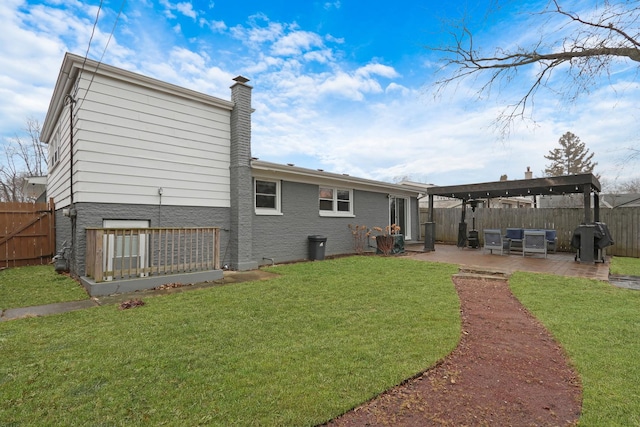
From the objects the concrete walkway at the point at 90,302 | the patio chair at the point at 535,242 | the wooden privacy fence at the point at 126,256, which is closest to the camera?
the concrete walkway at the point at 90,302

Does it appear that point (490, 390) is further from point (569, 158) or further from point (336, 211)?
point (569, 158)

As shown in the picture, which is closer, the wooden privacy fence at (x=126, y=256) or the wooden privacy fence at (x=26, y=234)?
the wooden privacy fence at (x=126, y=256)

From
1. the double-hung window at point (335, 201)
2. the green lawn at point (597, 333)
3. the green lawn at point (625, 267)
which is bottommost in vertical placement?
the green lawn at point (597, 333)

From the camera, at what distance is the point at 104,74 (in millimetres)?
6672

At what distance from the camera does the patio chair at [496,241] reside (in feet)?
36.1

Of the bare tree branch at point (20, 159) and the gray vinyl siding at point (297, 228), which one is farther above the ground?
the bare tree branch at point (20, 159)

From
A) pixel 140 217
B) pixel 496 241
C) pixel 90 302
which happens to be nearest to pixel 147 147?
pixel 140 217

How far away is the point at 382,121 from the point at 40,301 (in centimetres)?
1383

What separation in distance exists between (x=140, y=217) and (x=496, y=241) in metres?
11.1

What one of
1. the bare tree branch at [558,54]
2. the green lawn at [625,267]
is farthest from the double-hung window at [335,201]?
the green lawn at [625,267]

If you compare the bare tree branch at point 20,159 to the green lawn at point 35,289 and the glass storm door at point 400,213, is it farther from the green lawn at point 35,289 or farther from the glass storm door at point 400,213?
the glass storm door at point 400,213

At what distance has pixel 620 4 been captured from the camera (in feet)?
15.6

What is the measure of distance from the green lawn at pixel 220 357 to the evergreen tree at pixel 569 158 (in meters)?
41.8

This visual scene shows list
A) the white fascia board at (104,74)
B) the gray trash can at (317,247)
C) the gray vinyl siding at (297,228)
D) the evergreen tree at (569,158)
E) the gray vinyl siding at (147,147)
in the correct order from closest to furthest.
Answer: the white fascia board at (104,74), the gray vinyl siding at (147,147), the gray vinyl siding at (297,228), the gray trash can at (317,247), the evergreen tree at (569,158)
